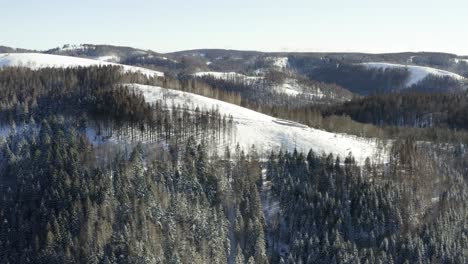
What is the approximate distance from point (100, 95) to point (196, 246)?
101 m

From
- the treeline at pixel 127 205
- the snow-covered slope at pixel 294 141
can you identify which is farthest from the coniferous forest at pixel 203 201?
the snow-covered slope at pixel 294 141

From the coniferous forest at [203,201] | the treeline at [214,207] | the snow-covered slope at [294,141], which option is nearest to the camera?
the treeline at [214,207]

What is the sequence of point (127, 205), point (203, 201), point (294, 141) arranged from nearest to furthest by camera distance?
point (127, 205) < point (203, 201) < point (294, 141)

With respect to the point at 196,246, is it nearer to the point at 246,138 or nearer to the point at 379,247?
the point at 379,247

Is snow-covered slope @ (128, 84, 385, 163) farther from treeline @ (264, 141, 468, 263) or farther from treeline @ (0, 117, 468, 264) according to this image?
treeline @ (264, 141, 468, 263)

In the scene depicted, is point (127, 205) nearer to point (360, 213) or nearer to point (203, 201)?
point (203, 201)

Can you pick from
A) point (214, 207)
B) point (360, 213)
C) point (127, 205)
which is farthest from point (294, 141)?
point (127, 205)

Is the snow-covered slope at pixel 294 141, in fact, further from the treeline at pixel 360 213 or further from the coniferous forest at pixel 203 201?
the treeline at pixel 360 213

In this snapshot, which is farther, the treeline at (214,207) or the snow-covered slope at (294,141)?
the snow-covered slope at (294,141)

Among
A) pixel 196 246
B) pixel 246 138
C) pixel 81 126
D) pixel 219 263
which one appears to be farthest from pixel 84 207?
pixel 246 138

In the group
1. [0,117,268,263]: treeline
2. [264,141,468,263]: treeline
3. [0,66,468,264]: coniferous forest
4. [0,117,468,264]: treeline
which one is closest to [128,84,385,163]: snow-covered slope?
[0,66,468,264]: coniferous forest

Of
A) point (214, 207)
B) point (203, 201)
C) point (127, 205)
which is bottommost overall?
point (214, 207)

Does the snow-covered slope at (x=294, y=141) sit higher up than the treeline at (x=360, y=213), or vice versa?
the snow-covered slope at (x=294, y=141)

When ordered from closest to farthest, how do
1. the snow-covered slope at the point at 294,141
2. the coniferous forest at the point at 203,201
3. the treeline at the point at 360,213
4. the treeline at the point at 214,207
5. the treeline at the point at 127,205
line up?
the treeline at the point at 127,205
the treeline at the point at 214,207
the coniferous forest at the point at 203,201
the treeline at the point at 360,213
the snow-covered slope at the point at 294,141
